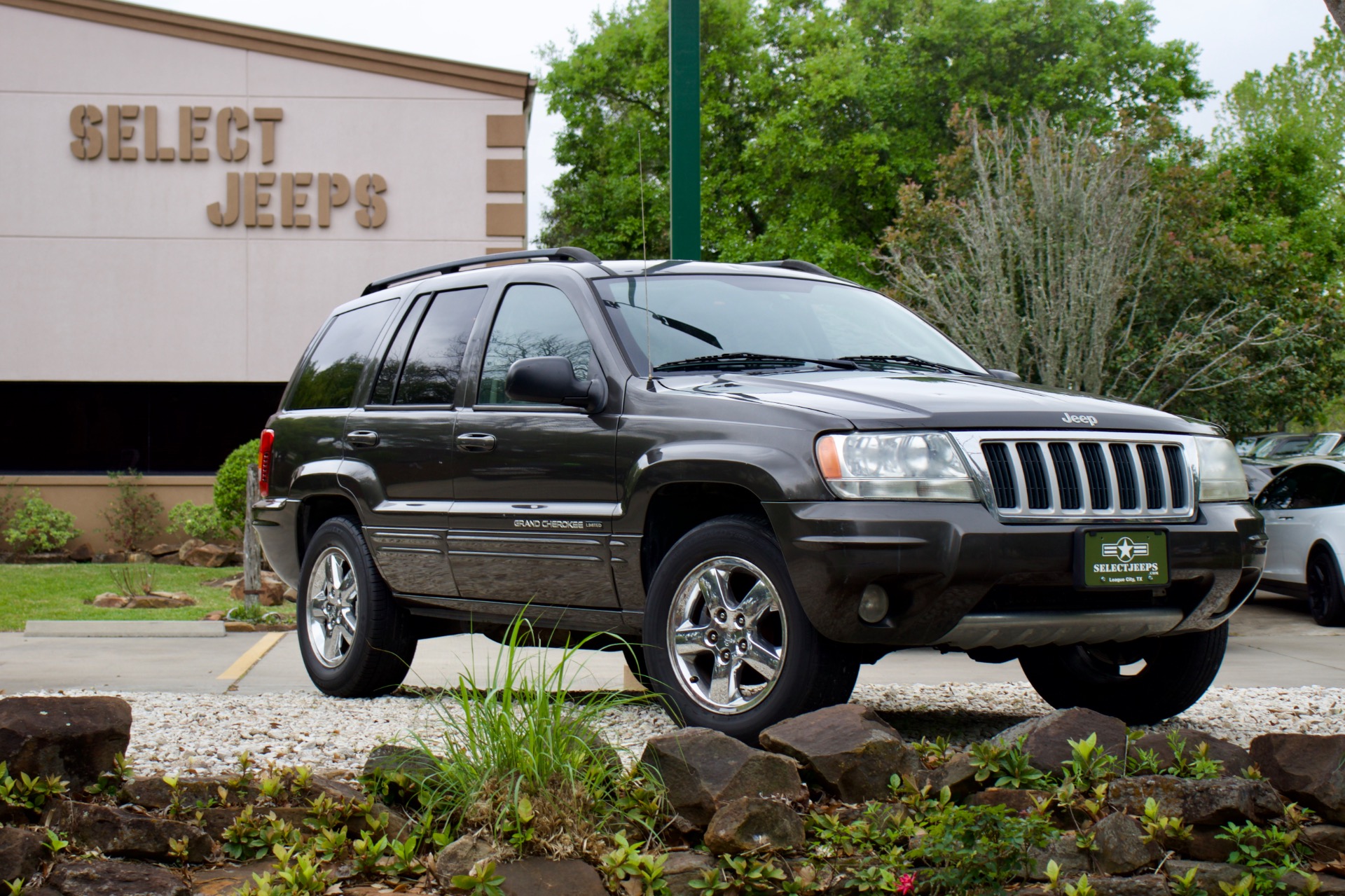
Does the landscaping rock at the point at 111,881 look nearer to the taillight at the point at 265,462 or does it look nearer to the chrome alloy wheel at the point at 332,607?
the chrome alloy wheel at the point at 332,607

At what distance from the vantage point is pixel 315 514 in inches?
295

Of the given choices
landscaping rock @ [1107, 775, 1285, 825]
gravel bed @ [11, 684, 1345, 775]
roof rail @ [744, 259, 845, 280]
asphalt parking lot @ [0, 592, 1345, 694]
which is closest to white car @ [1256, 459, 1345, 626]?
asphalt parking lot @ [0, 592, 1345, 694]

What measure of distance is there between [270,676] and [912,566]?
5026mm

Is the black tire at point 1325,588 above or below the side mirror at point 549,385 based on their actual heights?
below

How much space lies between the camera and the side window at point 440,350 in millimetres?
6480

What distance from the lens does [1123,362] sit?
1498 centimetres

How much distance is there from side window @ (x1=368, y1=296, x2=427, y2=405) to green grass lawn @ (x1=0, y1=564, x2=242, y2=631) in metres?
6.01

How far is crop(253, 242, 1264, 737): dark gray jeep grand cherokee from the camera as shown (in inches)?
181

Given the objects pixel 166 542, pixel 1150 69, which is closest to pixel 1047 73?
pixel 1150 69

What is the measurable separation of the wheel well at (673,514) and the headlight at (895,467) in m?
0.65

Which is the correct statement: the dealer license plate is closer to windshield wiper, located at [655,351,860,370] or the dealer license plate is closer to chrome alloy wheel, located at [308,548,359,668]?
windshield wiper, located at [655,351,860,370]

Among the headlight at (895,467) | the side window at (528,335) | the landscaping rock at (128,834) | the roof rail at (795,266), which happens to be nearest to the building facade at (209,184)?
the roof rail at (795,266)

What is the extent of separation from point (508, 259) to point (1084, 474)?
2909 millimetres

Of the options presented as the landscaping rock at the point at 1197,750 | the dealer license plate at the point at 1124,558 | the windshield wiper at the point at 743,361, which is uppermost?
the windshield wiper at the point at 743,361
